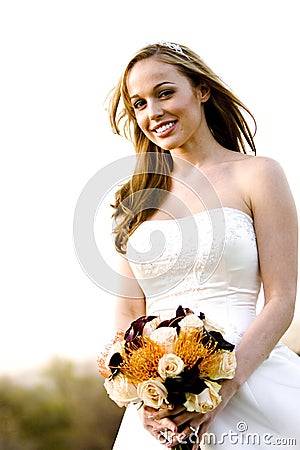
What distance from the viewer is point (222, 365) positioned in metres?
2.96

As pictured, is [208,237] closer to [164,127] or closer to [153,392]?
[164,127]

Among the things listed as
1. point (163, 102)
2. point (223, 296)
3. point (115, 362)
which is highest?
point (163, 102)

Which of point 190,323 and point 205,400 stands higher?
point 190,323

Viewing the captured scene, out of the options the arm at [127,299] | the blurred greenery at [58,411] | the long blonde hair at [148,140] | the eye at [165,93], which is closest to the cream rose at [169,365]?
the arm at [127,299]

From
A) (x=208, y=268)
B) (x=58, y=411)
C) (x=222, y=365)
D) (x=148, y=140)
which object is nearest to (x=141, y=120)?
(x=148, y=140)

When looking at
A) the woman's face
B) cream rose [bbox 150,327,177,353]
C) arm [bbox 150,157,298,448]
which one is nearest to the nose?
the woman's face

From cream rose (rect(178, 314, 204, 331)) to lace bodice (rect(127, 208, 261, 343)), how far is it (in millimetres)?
484

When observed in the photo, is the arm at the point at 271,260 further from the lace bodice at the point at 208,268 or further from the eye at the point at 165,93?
the eye at the point at 165,93

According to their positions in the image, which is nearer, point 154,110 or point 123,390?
point 123,390

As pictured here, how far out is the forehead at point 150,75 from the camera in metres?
3.66

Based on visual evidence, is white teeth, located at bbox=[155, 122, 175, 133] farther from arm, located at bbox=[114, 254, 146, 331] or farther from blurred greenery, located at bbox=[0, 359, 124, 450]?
blurred greenery, located at bbox=[0, 359, 124, 450]

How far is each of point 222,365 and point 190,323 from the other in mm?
198

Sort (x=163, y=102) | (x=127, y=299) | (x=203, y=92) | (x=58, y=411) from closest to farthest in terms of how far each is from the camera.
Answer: (x=163, y=102), (x=127, y=299), (x=203, y=92), (x=58, y=411)

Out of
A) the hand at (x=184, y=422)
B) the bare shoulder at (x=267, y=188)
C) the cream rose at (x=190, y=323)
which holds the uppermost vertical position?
the bare shoulder at (x=267, y=188)
